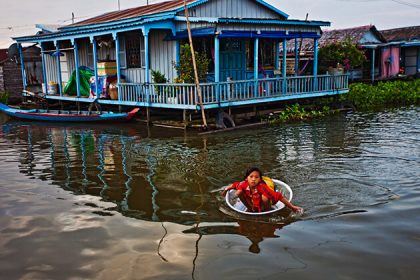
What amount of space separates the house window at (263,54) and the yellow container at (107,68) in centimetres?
575

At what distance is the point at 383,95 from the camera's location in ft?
78.4

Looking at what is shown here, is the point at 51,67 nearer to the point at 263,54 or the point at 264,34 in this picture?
the point at 263,54

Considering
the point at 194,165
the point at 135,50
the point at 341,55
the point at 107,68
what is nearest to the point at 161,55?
the point at 135,50

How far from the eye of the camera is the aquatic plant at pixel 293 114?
1800cm

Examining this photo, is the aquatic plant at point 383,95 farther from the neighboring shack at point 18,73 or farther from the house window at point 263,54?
the neighboring shack at point 18,73

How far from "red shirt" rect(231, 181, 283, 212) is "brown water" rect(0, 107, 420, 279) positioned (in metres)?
0.34

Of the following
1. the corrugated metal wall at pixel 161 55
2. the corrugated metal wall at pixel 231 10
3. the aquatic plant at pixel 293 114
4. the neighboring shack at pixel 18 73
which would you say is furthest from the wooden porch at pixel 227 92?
the neighboring shack at pixel 18 73

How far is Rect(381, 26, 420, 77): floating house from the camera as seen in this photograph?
30.6 m

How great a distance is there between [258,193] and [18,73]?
24.8m

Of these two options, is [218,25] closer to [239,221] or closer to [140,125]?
[140,125]

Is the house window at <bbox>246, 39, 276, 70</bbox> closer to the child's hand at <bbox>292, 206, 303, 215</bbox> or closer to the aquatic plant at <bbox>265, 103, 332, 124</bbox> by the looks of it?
the aquatic plant at <bbox>265, 103, 332, 124</bbox>

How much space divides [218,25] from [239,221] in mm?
9974

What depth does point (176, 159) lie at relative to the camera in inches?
465

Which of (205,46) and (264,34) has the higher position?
(264,34)
